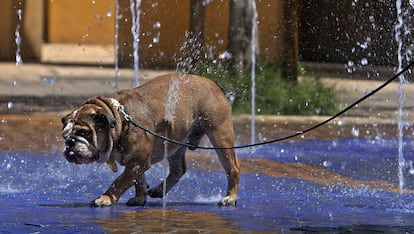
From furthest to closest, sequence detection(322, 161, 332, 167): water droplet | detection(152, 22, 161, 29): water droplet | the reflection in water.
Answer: detection(152, 22, 161, 29): water droplet, detection(322, 161, 332, 167): water droplet, the reflection in water

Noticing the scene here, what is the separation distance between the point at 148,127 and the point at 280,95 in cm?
865

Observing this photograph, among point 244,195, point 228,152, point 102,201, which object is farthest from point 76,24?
point 102,201

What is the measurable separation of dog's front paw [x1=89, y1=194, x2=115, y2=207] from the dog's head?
0.95 ft

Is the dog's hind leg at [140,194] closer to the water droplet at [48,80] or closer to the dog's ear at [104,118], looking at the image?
the dog's ear at [104,118]

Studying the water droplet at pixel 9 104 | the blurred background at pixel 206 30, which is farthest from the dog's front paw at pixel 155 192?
the blurred background at pixel 206 30

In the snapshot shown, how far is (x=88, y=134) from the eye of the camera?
8.80 metres

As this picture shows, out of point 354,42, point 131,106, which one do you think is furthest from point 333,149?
point 354,42

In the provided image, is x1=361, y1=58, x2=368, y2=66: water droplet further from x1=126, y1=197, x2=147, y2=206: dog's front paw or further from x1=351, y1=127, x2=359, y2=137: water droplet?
x1=126, y1=197, x2=147, y2=206: dog's front paw

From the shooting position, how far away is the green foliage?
17.2m

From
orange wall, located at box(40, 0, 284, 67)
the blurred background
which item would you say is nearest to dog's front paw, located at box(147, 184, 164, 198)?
the blurred background

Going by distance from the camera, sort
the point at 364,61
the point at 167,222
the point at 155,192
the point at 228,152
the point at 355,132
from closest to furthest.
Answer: the point at 167,222
the point at 228,152
the point at 155,192
the point at 355,132
the point at 364,61

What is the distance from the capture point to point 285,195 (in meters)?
9.99

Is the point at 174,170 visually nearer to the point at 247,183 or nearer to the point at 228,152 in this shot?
the point at 228,152

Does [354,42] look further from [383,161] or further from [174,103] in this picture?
[174,103]
